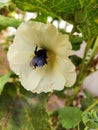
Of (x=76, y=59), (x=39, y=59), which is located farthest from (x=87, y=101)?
(x=39, y=59)

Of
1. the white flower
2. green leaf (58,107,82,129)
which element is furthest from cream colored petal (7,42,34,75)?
green leaf (58,107,82,129)

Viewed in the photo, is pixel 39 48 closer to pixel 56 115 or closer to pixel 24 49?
pixel 24 49

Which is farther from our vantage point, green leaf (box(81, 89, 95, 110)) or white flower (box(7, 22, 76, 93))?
green leaf (box(81, 89, 95, 110))

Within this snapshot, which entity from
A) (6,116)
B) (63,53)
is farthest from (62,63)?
(6,116)

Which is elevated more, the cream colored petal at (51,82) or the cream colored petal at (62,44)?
the cream colored petal at (62,44)

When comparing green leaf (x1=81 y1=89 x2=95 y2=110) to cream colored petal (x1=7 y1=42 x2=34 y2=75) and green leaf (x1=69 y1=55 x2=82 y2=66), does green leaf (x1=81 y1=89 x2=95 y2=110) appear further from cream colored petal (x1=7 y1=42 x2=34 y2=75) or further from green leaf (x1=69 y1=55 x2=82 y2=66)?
cream colored petal (x1=7 y1=42 x2=34 y2=75)

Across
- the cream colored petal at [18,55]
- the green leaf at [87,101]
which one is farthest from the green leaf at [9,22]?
the green leaf at [87,101]

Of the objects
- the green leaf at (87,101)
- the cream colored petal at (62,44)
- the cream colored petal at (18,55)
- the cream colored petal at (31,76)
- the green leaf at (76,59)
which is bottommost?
the green leaf at (87,101)

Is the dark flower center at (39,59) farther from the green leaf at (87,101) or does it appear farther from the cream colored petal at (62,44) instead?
the green leaf at (87,101)
